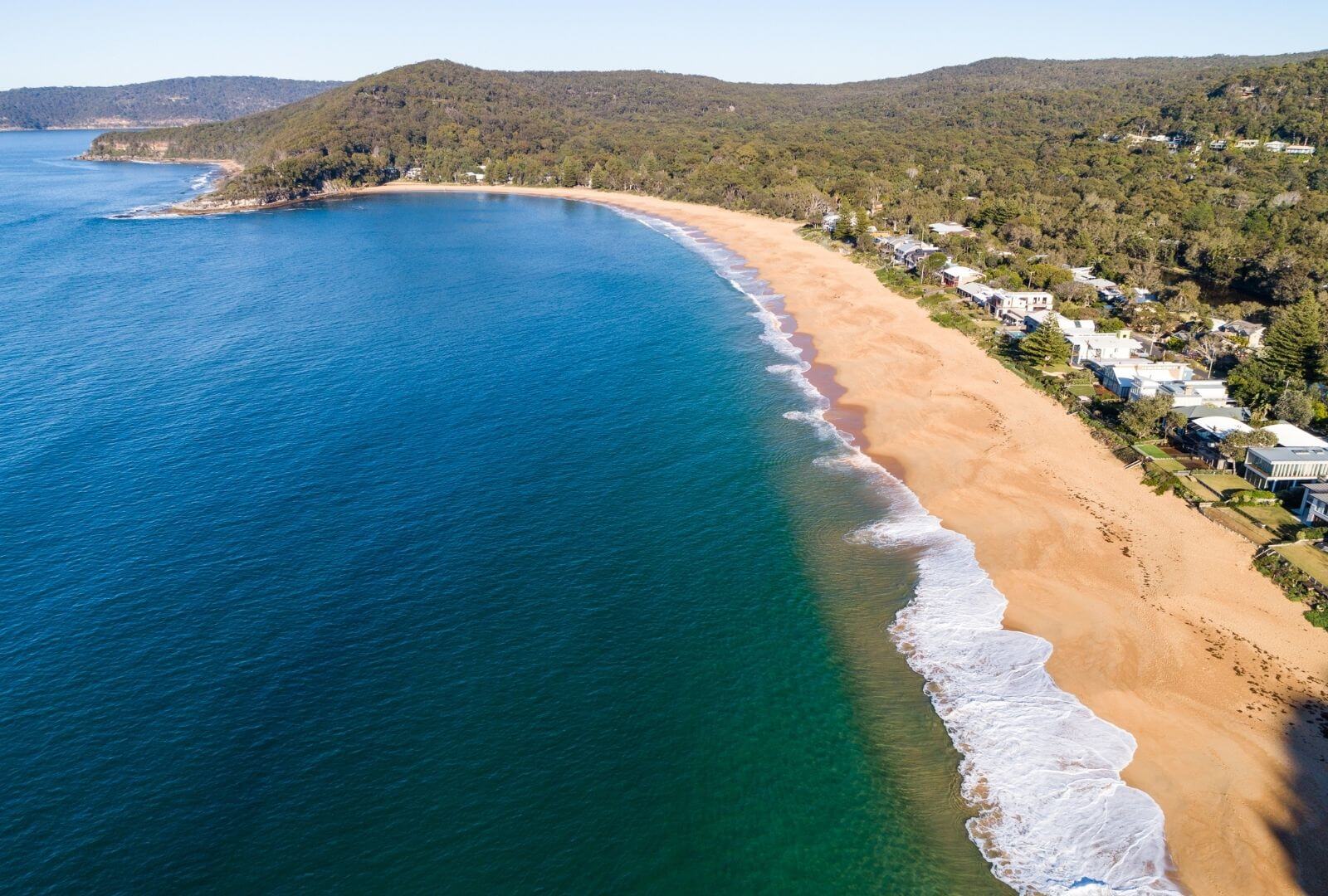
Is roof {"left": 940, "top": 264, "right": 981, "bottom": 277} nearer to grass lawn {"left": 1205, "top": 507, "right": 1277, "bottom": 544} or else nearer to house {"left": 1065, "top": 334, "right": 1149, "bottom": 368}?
house {"left": 1065, "top": 334, "right": 1149, "bottom": 368}

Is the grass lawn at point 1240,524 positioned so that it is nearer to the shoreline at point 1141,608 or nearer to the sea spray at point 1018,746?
the shoreline at point 1141,608

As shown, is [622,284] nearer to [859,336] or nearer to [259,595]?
[859,336]

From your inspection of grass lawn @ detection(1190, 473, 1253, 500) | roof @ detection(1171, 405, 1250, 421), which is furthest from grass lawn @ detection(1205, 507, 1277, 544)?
roof @ detection(1171, 405, 1250, 421)

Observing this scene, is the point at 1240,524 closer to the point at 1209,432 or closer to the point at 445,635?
the point at 1209,432

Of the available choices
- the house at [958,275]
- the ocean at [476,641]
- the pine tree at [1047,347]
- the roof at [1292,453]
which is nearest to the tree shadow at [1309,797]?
the ocean at [476,641]

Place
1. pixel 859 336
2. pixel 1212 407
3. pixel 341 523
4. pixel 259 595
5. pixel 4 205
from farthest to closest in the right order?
pixel 4 205 → pixel 859 336 → pixel 1212 407 → pixel 341 523 → pixel 259 595

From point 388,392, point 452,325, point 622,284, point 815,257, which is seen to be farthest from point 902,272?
point 388,392
